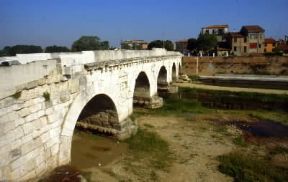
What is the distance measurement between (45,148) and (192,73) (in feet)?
→ 115

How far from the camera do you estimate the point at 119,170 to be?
1063 centimetres

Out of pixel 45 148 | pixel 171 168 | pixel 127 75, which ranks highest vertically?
pixel 127 75

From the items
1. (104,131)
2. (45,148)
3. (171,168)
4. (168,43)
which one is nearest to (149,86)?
(104,131)

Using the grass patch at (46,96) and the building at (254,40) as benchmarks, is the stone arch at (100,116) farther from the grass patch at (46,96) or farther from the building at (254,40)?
the building at (254,40)

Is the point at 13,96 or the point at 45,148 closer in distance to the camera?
the point at 13,96

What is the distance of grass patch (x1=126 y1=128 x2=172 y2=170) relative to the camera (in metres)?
11.6

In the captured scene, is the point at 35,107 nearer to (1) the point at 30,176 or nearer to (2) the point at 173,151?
(1) the point at 30,176

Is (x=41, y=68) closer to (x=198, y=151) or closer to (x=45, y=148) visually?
(x=45, y=148)

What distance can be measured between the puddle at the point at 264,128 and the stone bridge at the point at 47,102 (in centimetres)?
778

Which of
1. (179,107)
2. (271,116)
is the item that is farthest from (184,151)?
(271,116)

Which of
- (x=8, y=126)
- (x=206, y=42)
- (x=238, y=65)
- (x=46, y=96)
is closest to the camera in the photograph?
(x=8, y=126)

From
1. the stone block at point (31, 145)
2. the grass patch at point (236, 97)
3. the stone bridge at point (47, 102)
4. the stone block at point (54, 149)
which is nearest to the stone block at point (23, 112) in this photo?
the stone bridge at point (47, 102)

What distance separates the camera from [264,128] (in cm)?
1712

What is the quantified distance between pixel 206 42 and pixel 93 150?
4432 centimetres
